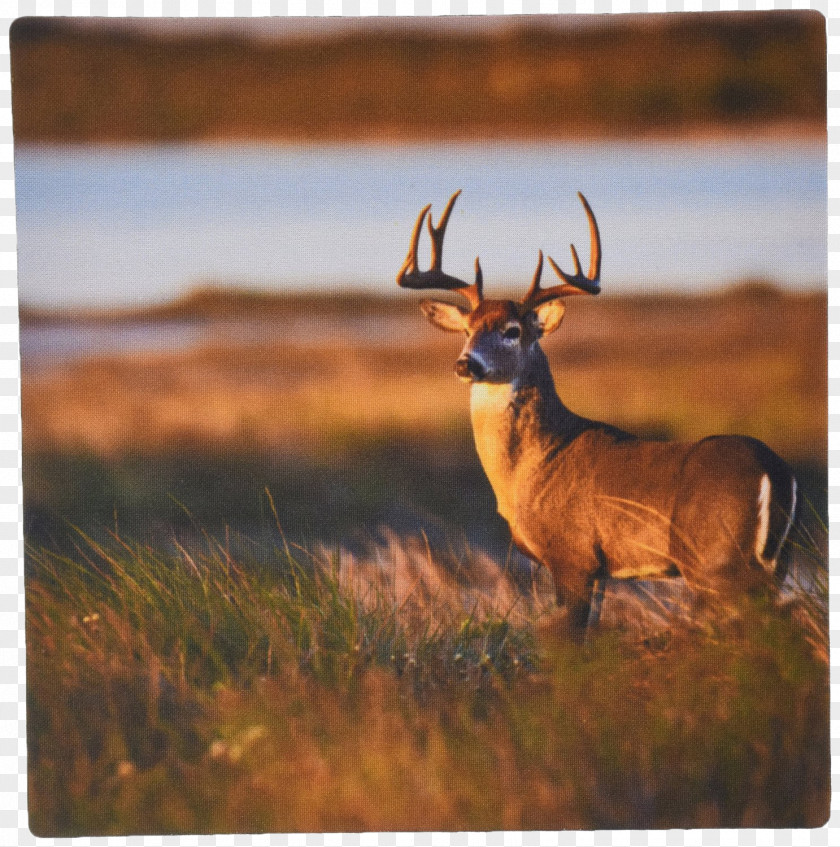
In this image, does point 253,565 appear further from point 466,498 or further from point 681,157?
point 681,157

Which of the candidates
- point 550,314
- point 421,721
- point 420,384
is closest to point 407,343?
point 420,384

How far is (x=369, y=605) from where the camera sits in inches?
139

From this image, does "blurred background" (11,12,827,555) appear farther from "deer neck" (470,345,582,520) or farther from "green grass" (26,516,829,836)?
"green grass" (26,516,829,836)

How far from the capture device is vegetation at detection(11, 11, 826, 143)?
3543 mm

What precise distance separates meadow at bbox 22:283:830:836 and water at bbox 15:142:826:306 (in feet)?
0.40

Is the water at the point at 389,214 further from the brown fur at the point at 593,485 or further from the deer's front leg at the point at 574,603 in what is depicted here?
the deer's front leg at the point at 574,603

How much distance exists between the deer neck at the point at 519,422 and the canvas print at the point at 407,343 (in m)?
0.01

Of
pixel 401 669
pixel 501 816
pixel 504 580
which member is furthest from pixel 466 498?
pixel 501 816

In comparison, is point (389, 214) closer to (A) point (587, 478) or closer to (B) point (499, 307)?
(B) point (499, 307)

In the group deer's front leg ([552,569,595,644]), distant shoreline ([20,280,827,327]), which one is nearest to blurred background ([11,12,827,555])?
distant shoreline ([20,280,827,327])

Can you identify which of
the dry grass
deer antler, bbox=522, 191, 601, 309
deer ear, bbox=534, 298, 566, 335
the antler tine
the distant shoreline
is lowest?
the dry grass

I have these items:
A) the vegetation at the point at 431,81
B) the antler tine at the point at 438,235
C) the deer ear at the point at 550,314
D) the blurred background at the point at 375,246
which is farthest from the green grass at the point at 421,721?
the vegetation at the point at 431,81

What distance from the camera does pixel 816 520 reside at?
3.55 metres

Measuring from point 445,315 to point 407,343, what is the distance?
170 mm
